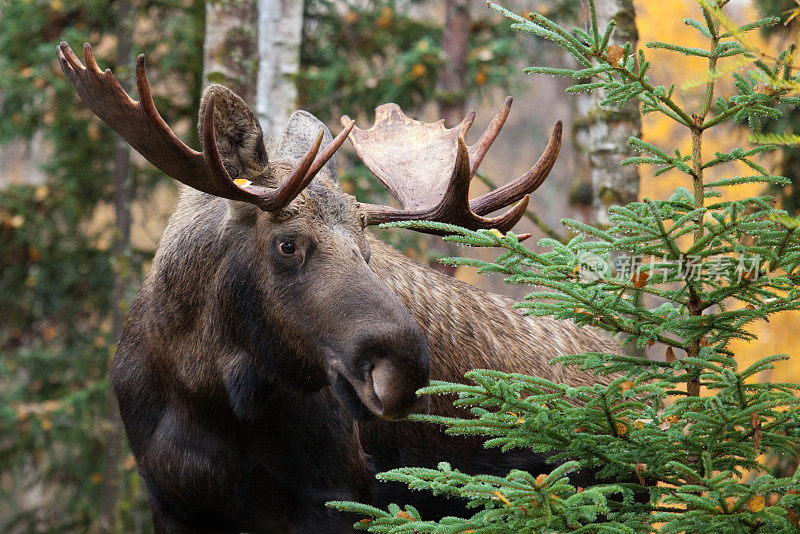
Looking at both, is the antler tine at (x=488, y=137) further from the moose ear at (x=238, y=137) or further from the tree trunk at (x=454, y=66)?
the tree trunk at (x=454, y=66)

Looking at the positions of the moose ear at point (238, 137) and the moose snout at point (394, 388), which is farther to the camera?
the moose ear at point (238, 137)

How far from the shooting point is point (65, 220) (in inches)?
454


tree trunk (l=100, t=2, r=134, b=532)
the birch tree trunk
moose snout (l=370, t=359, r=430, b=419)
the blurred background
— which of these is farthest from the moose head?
tree trunk (l=100, t=2, r=134, b=532)

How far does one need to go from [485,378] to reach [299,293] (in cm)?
109

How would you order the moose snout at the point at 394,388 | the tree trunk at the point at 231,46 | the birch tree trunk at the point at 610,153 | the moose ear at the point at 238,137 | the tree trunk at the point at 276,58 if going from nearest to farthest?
the moose snout at the point at 394,388
the moose ear at the point at 238,137
the birch tree trunk at the point at 610,153
the tree trunk at the point at 231,46
the tree trunk at the point at 276,58

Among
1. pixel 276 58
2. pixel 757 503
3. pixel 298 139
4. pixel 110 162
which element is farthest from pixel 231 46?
pixel 110 162

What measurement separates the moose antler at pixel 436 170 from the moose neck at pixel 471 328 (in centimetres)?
36

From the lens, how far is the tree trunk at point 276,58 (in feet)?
22.8

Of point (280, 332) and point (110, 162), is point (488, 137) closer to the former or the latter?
point (280, 332)

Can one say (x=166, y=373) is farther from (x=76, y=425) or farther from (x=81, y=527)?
(x=81, y=527)

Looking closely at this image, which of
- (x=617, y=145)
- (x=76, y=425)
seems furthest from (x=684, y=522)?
(x=76, y=425)

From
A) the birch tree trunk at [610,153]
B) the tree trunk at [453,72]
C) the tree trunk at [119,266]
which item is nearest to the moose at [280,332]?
the birch tree trunk at [610,153]

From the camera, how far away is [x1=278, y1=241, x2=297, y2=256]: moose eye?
395 cm

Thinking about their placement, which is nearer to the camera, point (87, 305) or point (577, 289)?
point (577, 289)
